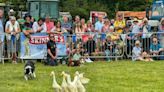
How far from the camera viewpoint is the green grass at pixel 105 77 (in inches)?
463

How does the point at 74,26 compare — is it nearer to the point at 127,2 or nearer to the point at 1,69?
the point at 1,69

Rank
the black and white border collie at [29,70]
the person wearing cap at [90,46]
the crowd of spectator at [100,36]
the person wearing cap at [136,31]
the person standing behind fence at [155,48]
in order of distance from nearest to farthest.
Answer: the black and white border collie at [29,70], the crowd of spectator at [100,36], the person wearing cap at [90,46], the person standing behind fence at [155,48], the person wearing cap at [136,31]

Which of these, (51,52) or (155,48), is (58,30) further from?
(155,48)

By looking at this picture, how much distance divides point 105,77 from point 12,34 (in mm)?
5177

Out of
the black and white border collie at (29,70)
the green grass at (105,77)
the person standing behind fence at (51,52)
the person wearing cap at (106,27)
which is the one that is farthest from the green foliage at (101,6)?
the black and white border collie at (29,70)

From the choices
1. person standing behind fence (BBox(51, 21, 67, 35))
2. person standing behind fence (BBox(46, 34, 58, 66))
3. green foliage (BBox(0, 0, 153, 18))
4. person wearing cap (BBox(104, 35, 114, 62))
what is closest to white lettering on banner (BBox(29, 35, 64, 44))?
person standing behind fence (BBox(51, 21, 67, 35))

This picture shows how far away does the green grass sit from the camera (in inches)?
463

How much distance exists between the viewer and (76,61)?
16594 millimetres

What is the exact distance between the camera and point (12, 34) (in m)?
17.7

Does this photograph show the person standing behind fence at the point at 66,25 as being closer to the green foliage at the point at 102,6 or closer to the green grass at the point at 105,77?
the green grass at the point at 105,77

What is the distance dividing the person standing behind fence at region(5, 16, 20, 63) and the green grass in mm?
850

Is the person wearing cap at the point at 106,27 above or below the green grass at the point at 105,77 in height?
above

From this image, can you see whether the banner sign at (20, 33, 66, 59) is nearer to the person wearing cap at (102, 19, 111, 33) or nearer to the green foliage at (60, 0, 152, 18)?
the person wearing cap at (102, 19, 111, 33)

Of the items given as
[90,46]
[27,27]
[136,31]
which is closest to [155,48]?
[136,31]
